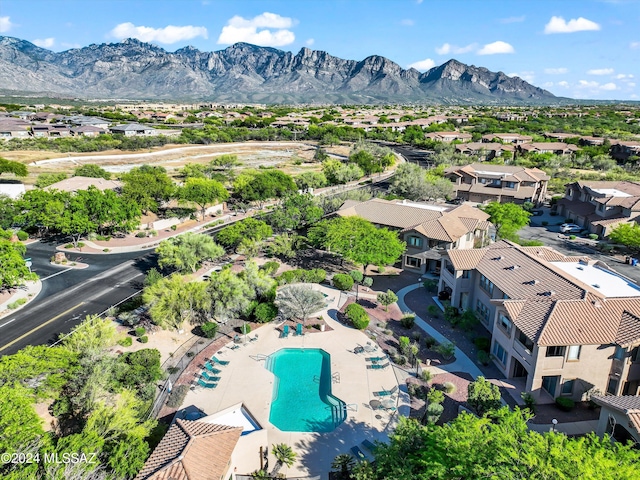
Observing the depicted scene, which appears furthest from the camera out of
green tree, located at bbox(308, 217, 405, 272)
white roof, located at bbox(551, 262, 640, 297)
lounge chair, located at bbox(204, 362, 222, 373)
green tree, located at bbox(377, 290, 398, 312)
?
green tree, located at bbox(308, 217, 405, 272)

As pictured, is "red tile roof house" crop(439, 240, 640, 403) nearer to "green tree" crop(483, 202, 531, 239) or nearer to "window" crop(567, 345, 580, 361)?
"window" crop(567, 345, 580, 361)

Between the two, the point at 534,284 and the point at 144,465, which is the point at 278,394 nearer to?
the point at 144,465

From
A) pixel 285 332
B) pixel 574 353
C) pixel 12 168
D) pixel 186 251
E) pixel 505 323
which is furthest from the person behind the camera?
pixel 12 168

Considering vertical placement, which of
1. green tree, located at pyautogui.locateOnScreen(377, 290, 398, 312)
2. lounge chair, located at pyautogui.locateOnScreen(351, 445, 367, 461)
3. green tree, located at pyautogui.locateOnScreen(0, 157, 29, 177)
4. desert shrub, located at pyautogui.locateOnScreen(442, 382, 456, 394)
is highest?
green tree, located at pyautogui.locateOnScreen(0, 157, 29, 177)

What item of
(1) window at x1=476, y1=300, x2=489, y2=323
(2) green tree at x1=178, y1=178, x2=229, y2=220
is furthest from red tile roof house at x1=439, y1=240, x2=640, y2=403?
(2) green tree at x1=178, y1=178, x2=229, y2=220

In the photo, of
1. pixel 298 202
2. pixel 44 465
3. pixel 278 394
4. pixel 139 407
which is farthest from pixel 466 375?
pixel 298 202

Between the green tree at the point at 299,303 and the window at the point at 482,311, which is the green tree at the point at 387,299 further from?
the window at the point at 482,311

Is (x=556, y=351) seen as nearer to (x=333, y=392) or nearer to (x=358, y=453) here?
(x=358, y=453)

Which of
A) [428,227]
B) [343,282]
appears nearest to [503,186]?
[428,227]
